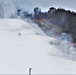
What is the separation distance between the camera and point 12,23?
→ 5004 millimetres

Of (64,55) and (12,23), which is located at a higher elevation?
(12,23)

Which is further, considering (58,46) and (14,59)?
(58,46)

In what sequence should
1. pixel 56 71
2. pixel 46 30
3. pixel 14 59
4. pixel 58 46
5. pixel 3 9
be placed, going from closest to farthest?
1. pixel 56 71
2. pixel 14 59
3. pixel 58 46
4. pixel 46 30
5. pixel 3 9

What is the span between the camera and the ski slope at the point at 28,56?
2.75 metres

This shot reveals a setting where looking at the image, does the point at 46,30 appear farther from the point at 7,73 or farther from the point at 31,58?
the point at 7,73

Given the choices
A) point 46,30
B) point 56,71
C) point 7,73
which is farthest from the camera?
point 46,30

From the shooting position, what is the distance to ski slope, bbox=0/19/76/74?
2752 mm

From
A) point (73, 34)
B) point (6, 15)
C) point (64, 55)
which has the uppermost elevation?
point (6, 15)

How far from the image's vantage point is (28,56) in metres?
3.20

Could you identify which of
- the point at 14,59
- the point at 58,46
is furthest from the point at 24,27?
the point at 14,59

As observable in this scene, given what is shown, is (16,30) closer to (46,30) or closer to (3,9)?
(46,30)

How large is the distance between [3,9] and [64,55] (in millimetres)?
3241

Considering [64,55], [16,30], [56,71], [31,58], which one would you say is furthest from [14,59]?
[16,30]

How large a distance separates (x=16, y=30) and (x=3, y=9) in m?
1.69
